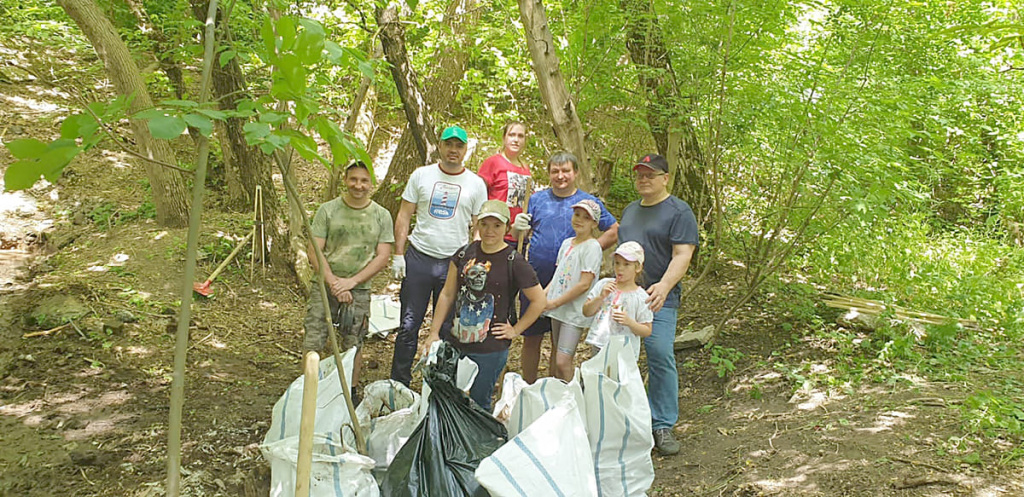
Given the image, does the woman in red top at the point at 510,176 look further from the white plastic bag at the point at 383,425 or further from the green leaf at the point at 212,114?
the green leaf at the point at 212,114

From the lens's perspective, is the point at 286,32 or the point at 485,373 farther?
the point at 485,373

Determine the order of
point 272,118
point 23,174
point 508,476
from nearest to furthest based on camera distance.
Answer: point 23,174
point 272,118
point 508,476

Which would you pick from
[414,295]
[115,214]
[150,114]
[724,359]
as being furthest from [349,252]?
[115,214]

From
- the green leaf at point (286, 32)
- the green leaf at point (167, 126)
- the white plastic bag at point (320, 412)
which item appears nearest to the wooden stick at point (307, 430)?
the white plastic bag at point (320, 412)

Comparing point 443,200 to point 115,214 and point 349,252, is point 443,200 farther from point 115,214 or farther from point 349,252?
point 115,214

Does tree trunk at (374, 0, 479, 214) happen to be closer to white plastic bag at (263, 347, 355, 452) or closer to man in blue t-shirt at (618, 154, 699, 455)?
man in blue t-shirt at (618, 154, 699, 455)

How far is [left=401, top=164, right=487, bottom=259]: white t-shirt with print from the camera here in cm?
388

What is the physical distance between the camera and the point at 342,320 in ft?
12.9

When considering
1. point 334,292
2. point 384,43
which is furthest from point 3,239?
point 334,292

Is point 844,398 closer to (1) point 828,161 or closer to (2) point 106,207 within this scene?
(1) point 828,161

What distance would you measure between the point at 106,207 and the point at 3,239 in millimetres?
1115

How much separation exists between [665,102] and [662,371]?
2630mm

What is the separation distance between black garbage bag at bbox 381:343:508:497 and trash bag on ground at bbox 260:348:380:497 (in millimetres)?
126

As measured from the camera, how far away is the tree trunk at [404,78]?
618 cm
